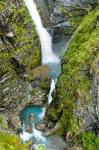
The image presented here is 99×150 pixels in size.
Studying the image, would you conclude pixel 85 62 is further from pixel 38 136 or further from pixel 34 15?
pixel 34 15

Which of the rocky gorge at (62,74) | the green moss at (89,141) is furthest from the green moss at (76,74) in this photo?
the green moss at (89,141)

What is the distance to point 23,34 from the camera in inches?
1843

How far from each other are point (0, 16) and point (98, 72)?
1511 cm

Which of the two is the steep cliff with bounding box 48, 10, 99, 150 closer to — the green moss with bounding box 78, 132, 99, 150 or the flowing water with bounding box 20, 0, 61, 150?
the green moss with bounding box 78, 132, 99, 150

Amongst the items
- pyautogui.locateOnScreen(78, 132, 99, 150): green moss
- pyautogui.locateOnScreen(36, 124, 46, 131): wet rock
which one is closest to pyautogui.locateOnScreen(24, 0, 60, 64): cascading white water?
pyautogui.locateOnScreen(36, 124, 46, 131): wet rock

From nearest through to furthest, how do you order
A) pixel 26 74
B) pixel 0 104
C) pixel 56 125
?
pixel 56 125, pixel 0 104, pixel 26 74

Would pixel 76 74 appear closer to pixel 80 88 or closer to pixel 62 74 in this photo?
A: pixel 80 88

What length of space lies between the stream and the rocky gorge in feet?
1.97

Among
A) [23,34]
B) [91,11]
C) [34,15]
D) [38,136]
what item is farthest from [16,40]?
[38,136]

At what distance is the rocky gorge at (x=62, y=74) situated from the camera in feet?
116

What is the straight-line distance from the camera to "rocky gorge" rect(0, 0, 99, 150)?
116 ft

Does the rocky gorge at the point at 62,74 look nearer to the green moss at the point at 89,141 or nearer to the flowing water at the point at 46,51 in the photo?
the green moss at the point at 89,141

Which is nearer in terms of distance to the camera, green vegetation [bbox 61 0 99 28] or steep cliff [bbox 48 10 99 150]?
steep cliff [bbox 48 10 99 150]

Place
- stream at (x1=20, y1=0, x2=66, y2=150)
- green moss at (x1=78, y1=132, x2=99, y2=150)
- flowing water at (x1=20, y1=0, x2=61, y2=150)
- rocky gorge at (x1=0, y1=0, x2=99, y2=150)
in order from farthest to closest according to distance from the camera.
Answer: flowing water at (x1=20, y1=0, x2=61, y2=150) → stream at (x1=20, y1=0, x2=66, y2=150) → rocky gorge at (x1=0, y1=0, x2=99, y2=150) → green moss at (x1=78, y1=132, x2=99, y2=150)
